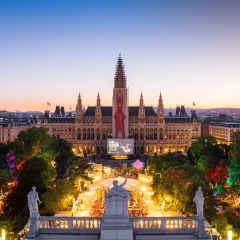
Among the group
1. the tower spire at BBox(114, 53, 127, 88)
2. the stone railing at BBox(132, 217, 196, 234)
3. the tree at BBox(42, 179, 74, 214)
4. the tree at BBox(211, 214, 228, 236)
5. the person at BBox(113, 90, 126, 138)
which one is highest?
the tower spire at BBox(114, 53, 127, 88)

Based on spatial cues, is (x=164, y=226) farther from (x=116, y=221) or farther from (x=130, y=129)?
(x=130, y=129)

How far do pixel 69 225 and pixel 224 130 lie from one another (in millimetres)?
128398

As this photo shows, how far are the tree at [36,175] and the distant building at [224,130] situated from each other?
323 feet

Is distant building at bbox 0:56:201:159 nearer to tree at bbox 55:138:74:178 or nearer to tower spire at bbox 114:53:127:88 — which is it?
tower spire at bbox 114:53:127:88

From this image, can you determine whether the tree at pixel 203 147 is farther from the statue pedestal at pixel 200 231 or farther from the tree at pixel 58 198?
the statue pedestal at pixel 200 231

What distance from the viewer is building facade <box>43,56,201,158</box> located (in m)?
125

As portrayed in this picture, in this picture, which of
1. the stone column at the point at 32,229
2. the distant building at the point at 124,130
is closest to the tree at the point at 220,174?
the stone column at the point at 32,229

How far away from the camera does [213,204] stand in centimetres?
3916

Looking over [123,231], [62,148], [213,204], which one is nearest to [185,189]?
[213,204]

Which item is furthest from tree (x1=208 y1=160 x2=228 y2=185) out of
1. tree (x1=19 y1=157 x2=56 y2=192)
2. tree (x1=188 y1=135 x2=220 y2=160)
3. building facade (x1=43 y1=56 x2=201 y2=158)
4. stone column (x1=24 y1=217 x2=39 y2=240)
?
building facade (x1=43 y1=56 x2=201 y2=158)

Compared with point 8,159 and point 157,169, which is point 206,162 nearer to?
point 157,169

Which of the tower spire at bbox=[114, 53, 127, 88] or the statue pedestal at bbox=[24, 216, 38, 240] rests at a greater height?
the tower spire at bbox=[114, 53, 127, 88]

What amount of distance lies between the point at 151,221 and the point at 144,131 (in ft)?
341

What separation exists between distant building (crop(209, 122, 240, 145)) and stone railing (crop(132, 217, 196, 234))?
11713 cm
